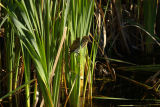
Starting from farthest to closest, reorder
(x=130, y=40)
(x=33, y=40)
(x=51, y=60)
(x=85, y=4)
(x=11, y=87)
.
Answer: (x=130, y=40), (x=11, y=87), (x=85, y=4), (x=51, y=60), (x=33, y=40)

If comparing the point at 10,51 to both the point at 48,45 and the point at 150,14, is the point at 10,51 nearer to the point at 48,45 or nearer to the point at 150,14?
the point at 48,45

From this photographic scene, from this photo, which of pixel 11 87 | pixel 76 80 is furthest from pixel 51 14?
pixel 11 87

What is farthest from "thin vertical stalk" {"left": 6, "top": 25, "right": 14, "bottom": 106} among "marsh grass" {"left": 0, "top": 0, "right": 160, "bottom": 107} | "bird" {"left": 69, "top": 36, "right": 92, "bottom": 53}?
→ "bird" {"left": 69, "top": 36, "right": 92, "bottom": 53}

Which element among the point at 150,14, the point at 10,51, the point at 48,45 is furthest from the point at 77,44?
the point at 150,14

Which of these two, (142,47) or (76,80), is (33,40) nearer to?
(76,80)

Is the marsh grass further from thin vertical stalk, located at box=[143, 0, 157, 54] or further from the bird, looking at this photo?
thin vertical stalk, located at box=[143, 0, 157, 54]

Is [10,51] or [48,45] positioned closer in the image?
[48,45]

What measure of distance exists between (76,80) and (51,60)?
0.75 ft

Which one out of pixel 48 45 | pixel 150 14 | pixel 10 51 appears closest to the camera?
pixel 48 45

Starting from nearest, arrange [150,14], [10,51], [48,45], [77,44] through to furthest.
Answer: [48,45], [77,44], [10,51], [150,14]

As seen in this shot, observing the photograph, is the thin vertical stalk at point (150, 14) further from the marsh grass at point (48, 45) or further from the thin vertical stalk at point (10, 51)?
the thin vertical stalk at point (10, 51)

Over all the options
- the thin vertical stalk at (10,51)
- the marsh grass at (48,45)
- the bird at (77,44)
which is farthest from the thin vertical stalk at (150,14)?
the thin vertical stalk at (10,51)

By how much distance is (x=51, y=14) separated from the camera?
1269mm

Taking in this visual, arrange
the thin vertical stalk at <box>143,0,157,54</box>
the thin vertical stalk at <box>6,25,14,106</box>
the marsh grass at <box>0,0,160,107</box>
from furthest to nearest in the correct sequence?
the thin vertical stalk at <box>143,0,157,54</box> → the thin vertical stalk at <box>6,25,14,106</box> → the marsh grass at <box>0,0,160,107</box>
